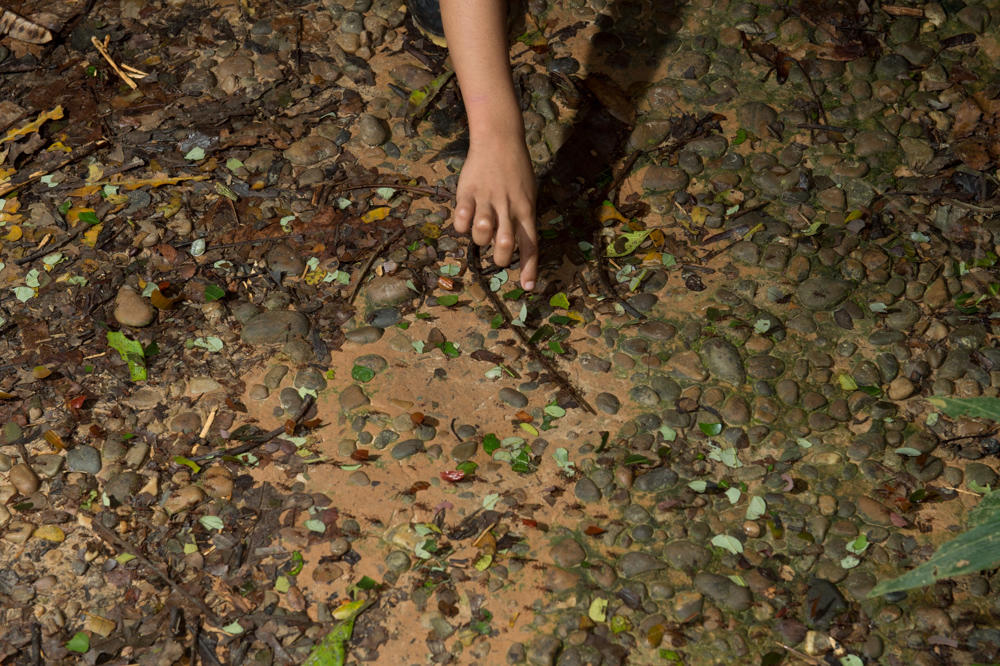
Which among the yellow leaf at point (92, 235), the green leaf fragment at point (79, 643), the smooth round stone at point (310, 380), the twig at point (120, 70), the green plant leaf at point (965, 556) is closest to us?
the green plant leaf at point (965, 556)

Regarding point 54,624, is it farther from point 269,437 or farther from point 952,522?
point 952,522

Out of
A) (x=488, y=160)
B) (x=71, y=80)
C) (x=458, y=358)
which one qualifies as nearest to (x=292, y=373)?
(x=458, y=358)

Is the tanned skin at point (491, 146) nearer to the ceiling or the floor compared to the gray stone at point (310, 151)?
nearer to the ceiling

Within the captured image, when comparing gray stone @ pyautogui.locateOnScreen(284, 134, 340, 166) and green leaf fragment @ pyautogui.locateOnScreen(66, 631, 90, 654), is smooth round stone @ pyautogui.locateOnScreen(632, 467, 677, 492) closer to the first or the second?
green leaf fragment @ pyautogui.locateOnScreen(66, 631, 90, 654)

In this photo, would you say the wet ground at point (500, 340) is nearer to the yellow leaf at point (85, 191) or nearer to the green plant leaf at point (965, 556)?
→ the yellow leaf at point (85, 191)

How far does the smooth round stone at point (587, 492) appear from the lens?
2.05 meters

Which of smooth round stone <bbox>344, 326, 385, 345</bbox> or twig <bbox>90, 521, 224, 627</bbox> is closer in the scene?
twig <bbox>90, 521, 224, 627</bbox>

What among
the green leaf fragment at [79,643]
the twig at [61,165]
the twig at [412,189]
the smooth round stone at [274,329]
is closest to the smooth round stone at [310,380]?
the smooth round stone at [274,329]

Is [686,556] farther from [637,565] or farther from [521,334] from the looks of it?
[521,334]

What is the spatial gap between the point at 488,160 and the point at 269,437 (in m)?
0.80

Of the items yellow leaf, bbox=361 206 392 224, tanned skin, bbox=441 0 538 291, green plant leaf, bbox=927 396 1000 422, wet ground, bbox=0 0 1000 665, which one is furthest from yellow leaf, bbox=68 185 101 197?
green plant leaf, bbox=927 396 1000 422

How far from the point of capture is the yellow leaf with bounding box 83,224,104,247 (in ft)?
8.21

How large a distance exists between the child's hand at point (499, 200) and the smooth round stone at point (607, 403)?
334mm

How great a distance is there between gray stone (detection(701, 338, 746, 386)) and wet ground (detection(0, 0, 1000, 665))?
0.04 ft
